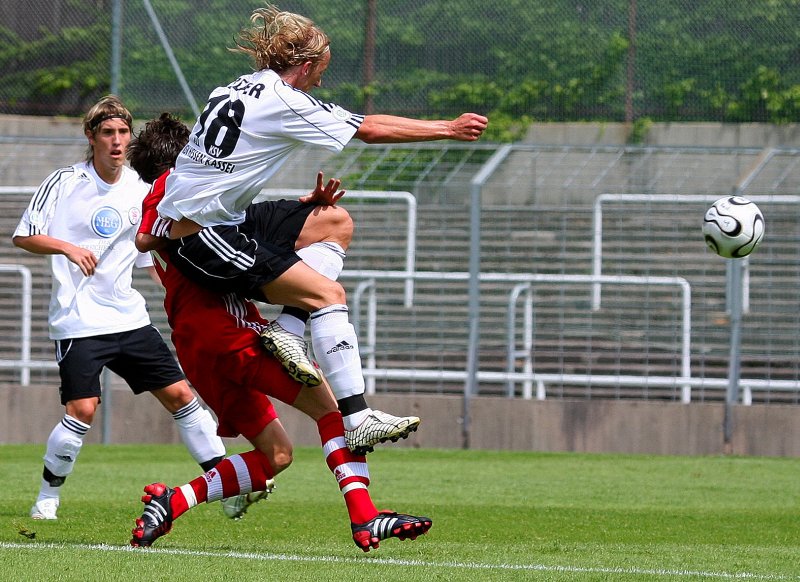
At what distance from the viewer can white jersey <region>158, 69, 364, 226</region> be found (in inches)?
212

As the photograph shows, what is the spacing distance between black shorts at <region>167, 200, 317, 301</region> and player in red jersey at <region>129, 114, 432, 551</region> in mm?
189

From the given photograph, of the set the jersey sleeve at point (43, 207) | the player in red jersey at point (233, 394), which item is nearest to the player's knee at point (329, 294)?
the player in red jersey at point (233, 394)

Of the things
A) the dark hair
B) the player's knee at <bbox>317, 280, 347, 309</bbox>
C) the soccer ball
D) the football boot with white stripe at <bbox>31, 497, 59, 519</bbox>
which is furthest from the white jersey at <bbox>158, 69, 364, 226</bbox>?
the soccer ball

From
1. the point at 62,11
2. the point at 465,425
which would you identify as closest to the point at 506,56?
the point at 465,425

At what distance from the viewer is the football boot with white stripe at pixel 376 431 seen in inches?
208

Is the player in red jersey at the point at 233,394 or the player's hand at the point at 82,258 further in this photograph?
the player's hand at the point at 82,258

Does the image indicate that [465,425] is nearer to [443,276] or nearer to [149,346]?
[443,276]

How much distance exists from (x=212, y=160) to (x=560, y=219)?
822cm

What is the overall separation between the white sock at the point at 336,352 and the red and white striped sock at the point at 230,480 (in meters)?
0.66

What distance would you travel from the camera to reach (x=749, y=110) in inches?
597

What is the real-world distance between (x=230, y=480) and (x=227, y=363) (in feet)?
1.77

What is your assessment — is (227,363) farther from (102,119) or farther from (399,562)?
(102,119)

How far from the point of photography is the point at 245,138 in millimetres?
5398

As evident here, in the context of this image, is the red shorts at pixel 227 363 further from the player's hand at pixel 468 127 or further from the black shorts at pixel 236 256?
the player's hand at pixel 468 127
